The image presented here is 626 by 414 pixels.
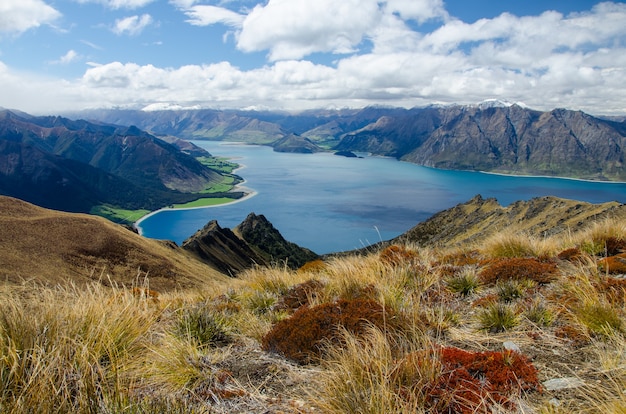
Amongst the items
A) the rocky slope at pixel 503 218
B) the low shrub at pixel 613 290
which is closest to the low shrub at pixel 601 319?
the low shrub at pixel 613 290

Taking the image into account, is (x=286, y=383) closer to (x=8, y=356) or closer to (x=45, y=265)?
(x=8, y=356)

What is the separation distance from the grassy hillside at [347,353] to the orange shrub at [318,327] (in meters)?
0.02

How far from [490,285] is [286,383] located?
5.69 meters

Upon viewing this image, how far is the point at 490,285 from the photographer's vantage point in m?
8.93

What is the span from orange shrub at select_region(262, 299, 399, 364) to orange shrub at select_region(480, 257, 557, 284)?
364 cm

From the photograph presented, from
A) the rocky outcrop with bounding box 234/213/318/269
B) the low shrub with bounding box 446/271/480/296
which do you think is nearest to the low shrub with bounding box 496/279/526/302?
the low shrub with bounding box 446/271/480/296

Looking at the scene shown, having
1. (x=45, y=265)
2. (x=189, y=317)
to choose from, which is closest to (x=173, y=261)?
(x=45, y=265)

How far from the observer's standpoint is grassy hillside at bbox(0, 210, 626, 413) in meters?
3.99

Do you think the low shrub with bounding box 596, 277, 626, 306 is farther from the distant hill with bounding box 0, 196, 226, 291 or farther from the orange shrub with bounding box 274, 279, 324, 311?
the distant hill with bounding box 0, 196, 226, 291

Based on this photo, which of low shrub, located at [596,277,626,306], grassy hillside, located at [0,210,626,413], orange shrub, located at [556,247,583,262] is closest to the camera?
grassy hillside, located at [0,210,626,413]

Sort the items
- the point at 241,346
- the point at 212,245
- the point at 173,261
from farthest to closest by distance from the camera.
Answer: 1. the point at 212,245
2. the point at 173,261
3. the point at 241,346

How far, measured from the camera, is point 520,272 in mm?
8945

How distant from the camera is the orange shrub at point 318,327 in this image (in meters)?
5.86

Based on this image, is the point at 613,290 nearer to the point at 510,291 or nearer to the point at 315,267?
the point at 510,291
